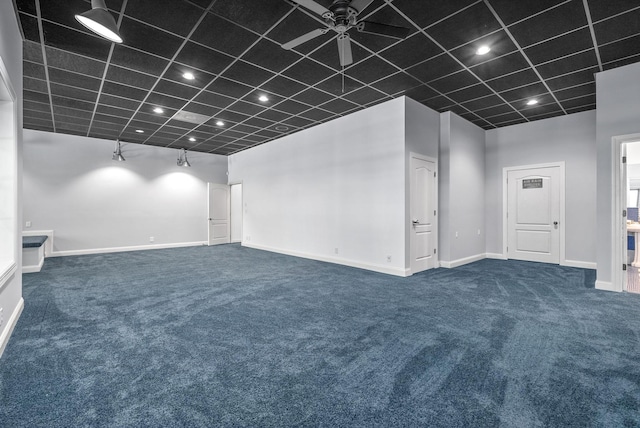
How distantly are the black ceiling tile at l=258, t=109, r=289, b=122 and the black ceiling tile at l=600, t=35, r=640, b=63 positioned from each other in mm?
4658

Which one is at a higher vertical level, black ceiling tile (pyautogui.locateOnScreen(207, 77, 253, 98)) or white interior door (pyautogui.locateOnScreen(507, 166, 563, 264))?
black ceiling tile (pyautogui.locateOnScreen(207, 77, 253, 98))

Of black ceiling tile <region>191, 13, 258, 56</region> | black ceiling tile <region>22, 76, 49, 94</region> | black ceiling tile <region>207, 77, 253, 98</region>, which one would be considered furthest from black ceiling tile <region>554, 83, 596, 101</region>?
black ceiling tile <region>22, 76, 49, 94</region>

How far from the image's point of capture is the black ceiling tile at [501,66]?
379cm

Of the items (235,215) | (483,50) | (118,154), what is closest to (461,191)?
(483,50)

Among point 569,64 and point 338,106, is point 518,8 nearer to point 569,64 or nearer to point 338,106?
point 569,64

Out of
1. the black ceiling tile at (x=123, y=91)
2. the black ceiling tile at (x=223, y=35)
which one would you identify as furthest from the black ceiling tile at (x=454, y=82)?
the black ceiling tile at (x=123, y=91)

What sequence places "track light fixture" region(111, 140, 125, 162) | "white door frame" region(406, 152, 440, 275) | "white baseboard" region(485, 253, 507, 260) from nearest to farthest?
"white door frame" region(406, 152, 440, 275) → "white baseboard" region(485, 253, 507, 260) → "track light fixture" region(111, 140, 125, 162)

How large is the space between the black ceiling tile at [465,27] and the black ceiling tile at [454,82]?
0.88 meters

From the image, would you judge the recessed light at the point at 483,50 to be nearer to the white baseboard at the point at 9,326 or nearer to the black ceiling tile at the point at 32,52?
the black ceiling tile at the point at 32,52

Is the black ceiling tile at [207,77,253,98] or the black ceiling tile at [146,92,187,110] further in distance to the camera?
the black ceiling tile at [146,92,187,110]

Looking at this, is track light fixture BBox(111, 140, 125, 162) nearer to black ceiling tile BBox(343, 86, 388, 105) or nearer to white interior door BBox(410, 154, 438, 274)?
black ceiling tile BBox(343, 86, 388, 105)

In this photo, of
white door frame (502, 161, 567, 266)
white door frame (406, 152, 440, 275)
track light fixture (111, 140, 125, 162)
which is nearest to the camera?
white door frame (406, 152, 440, 275)

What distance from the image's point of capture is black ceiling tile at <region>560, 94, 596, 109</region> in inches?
199

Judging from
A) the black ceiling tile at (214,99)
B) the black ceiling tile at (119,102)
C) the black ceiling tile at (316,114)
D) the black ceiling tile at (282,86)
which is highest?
the black ceiling tile at (119,102)
